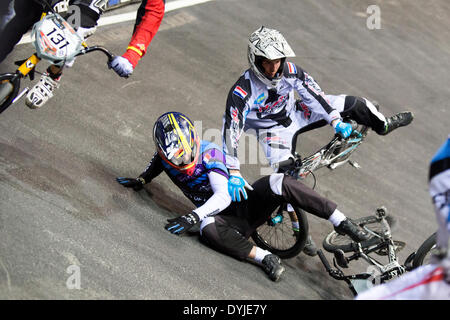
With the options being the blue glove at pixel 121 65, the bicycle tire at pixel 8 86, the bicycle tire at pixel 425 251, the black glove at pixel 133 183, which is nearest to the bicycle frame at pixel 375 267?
the bicycle tire at pixel 425 251

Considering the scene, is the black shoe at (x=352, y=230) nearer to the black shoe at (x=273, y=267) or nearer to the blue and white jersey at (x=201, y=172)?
the black shoe at (x=273, y=267)

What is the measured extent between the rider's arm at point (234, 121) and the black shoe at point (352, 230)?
3.74 feet

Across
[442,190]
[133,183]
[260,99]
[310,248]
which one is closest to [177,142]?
[133,183]

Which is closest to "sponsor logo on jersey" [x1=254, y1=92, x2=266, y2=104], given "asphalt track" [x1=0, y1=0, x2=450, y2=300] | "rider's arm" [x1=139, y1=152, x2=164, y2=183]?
"rider's arm" [x1=139, y1=152, x2=164, y2=183]

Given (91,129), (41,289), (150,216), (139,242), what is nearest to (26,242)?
(41,289)

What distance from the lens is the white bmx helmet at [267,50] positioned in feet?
18.8

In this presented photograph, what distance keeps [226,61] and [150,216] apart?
453 centimetres

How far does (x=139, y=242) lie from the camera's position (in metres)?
4.98

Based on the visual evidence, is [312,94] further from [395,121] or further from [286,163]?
[395,121]

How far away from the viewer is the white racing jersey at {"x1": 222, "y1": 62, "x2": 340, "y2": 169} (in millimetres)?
5781

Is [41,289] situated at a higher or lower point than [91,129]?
higher

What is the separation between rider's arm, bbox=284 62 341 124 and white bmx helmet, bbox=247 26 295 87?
261 millimetres
